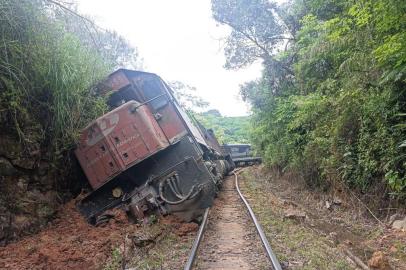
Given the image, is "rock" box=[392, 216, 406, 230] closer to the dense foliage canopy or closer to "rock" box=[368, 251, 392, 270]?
"rock" box=[368, 251, 392, 270]

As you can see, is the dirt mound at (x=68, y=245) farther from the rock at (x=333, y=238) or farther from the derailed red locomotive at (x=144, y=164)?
the rock at (x=333, y=238)

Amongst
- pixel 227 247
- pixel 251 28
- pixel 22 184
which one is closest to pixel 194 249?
pixel 227 247

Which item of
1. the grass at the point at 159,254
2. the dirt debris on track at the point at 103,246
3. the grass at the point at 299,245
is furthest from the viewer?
the dirt debris on track at the point at 103,246

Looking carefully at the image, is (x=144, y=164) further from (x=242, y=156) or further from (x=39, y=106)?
(x=242, y=156)

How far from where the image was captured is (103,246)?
19.4 feet

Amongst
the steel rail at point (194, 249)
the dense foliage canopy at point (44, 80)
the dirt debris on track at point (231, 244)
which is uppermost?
the dense foliage canopy at point (44, 80)

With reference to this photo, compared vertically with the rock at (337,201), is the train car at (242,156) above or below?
above

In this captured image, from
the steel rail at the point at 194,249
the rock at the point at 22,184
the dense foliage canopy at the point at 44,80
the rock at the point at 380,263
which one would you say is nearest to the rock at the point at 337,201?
the steel rail at the point at 194,249

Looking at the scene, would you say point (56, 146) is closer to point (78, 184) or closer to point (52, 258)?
point (78, 184)

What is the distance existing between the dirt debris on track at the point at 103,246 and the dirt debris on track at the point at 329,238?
157 centimetres

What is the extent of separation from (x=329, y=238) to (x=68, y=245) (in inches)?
167

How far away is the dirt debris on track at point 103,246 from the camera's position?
519 centimetres

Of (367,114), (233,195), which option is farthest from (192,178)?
(233,195)

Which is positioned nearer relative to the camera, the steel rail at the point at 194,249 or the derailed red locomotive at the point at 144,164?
the steel rail at the point at 194,249
